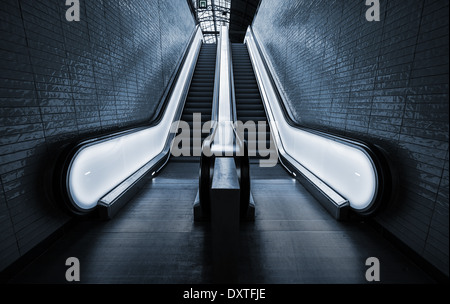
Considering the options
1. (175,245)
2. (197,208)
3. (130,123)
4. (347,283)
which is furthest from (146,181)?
(347,283)

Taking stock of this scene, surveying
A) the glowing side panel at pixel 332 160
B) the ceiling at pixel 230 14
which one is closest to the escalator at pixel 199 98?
the glowing side panel at pixel 332 160

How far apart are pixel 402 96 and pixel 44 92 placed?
3.32 m

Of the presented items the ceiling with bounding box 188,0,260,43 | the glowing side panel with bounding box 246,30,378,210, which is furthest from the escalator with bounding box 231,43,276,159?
the ceiling with bounding box 188,0,260,43

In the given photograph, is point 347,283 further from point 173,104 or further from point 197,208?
point 173,104

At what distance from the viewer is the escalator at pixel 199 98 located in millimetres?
5236

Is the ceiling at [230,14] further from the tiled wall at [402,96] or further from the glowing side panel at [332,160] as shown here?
the tiled wall at [402,96]

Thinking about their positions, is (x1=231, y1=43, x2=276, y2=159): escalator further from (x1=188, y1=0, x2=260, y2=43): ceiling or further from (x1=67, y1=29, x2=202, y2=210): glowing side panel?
(x1=188, y1=0, x2=260, y2=43): ceiling

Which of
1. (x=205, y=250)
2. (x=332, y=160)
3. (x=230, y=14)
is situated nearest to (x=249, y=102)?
(x=332, y=160)

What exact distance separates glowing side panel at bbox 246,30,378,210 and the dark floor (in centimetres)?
39

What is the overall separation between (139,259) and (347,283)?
1726mm

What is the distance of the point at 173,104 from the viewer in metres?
5.29

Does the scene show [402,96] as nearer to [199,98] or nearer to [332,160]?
[332,160]

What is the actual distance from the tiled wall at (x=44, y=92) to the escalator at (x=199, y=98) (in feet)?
6.40

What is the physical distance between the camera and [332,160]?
279 cm
